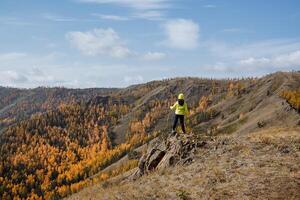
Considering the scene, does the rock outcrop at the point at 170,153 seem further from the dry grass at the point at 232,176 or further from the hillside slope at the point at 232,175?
the dry grass at the point at 232,176

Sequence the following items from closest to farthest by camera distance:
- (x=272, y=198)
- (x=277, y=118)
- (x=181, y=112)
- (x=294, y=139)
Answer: (x=272, y=198) → (x=294, y=139) → (x=181, y=112) → (x=277, y=118)

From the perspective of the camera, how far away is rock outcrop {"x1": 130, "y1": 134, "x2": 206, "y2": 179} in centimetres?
3749

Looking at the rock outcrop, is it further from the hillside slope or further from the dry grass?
the dry grass

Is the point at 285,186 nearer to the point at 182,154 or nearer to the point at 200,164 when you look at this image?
the point at 200,164

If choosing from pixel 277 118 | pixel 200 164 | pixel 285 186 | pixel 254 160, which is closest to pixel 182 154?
pixel 200 164

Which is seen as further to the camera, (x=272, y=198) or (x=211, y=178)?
(x=211, y=178)

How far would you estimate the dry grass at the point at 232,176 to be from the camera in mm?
26406

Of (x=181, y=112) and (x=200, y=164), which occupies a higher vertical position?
(x=181, y=112)

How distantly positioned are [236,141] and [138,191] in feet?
Result: 41.1

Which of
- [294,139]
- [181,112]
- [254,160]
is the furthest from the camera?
[181,112]

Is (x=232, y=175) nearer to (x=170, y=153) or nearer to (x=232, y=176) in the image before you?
(x=232, y=176)

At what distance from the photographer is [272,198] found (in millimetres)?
24969

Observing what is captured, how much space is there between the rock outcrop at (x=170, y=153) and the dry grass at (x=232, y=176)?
1204 mm

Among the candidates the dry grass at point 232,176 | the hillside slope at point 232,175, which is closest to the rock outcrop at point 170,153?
the hillside slope at point 232,175
